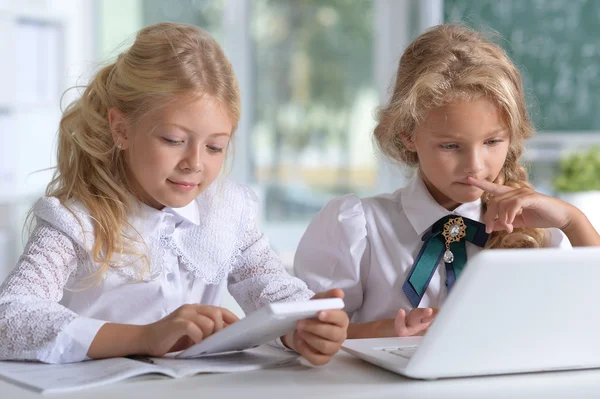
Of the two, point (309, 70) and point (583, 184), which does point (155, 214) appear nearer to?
point (583, 184)

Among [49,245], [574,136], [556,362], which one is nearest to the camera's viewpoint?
[556,362]

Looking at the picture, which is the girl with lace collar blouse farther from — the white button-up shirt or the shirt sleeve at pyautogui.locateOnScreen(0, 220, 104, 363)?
the white button-up shirt

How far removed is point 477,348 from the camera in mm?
934

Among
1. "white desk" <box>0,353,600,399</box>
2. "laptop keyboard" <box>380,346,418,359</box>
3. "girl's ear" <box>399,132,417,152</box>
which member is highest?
"girl's ear" <box>399,132,417,152</box>

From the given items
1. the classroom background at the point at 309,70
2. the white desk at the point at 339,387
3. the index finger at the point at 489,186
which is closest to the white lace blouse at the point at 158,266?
the white desk at the point at 339,387

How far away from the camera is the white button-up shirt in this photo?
161 cm

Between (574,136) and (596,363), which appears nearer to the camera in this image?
(596,363)

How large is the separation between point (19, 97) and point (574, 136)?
2666mm

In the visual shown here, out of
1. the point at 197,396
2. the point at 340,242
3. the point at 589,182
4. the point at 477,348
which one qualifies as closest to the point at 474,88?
the point at 340,242

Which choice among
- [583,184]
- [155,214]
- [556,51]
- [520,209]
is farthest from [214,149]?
[556,51]

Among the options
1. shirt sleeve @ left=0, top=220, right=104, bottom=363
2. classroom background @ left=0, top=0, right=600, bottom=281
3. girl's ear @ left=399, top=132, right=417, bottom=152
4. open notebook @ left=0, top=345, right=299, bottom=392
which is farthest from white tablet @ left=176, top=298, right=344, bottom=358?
classroom background @ left=0, top=0, right=600, bottom=281

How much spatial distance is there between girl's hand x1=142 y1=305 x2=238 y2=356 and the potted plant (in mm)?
1485

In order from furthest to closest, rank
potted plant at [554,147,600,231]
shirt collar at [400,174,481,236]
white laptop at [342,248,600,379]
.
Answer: potted plant at [554,147,600,231] < shirt collar at [400,174,481,236] < white laptop at [342,248,600,379]

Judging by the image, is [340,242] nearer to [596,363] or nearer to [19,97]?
[596,363]
